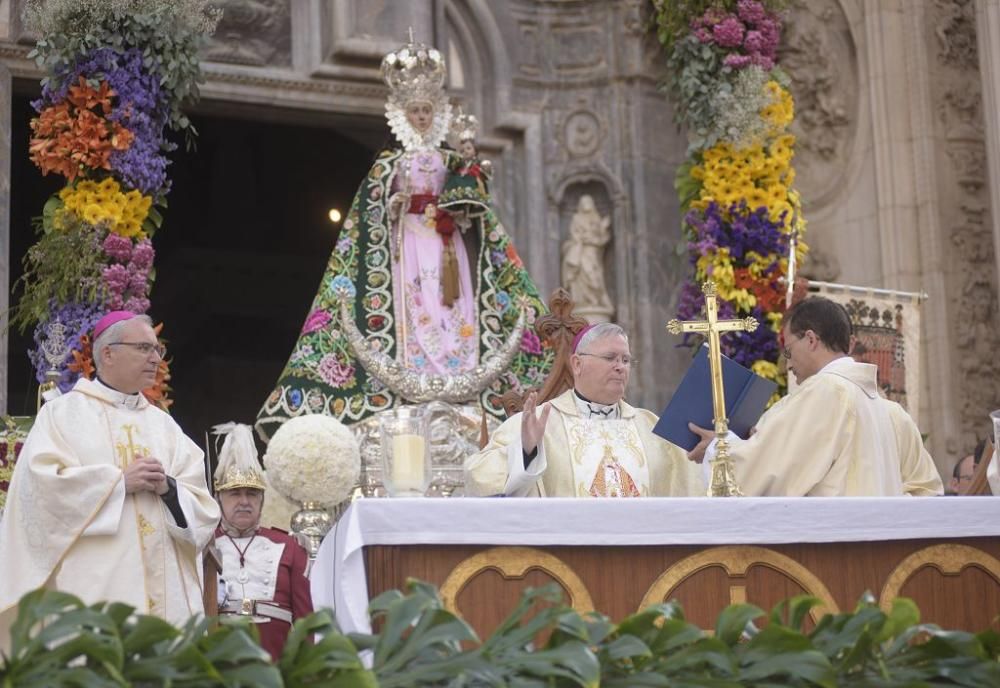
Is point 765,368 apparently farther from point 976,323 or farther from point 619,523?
point 619,523

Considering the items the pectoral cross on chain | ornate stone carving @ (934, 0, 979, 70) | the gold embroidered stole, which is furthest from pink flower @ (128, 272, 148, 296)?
ornate stone carving @ (934, 0, 979, 70)

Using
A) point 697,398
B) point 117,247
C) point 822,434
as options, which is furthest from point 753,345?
point 822,434

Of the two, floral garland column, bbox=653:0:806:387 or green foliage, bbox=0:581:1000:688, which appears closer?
green foliage, bbox=0:581:1000:688

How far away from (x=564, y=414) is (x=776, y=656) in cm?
256

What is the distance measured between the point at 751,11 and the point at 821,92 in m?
1.07

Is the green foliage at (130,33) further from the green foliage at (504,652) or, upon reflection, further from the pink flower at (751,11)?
the green foliage at (504,652)

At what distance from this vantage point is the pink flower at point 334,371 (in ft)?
33.4

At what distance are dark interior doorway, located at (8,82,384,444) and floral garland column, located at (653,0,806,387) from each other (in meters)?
4.86

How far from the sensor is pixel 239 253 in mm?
16641

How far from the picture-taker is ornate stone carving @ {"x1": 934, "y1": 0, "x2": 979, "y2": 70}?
12.1 m

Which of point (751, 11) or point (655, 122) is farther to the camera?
point (655, 122)

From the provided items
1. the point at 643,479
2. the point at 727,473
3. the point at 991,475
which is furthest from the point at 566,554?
the point at 991,475

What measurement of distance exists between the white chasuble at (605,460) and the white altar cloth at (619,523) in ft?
4.27

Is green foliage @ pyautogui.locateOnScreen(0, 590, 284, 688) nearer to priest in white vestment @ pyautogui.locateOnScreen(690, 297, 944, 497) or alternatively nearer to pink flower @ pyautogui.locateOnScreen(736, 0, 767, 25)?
priest in white vestment @ pyautogui.locateOnScreen(690, 297, 944, 497)
